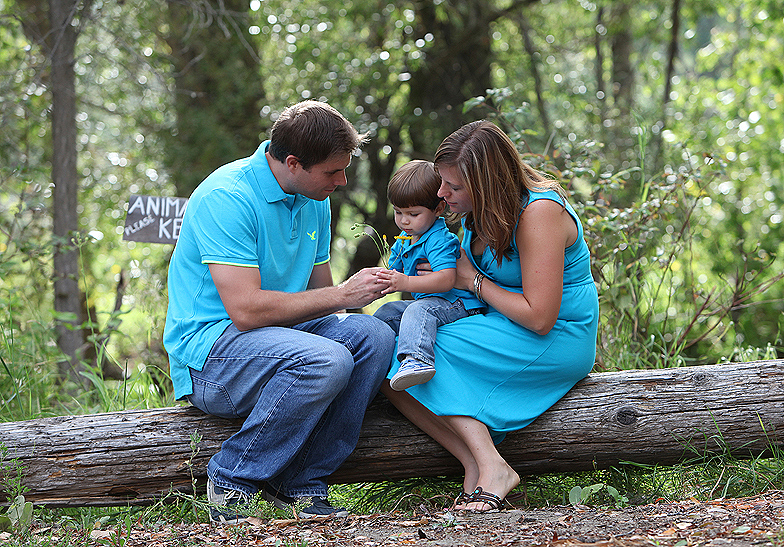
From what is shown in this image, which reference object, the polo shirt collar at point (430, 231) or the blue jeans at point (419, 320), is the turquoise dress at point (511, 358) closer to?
the blue jeans at point (419, 320)

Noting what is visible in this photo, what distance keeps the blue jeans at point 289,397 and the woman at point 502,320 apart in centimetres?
18

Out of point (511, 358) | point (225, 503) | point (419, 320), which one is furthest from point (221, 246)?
point (511, 358)

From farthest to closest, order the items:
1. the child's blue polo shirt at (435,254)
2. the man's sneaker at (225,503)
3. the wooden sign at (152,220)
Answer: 1. the wooden sign at (152,220)
2. the child's blue polo shirt at (435,254)
3. the man's sneaker at (225,503)

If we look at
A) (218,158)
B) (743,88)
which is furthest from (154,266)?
(743,88)

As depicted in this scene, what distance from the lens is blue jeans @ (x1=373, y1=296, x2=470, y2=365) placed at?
2.57 metres

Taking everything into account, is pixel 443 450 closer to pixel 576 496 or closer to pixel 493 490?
pixel 493 490

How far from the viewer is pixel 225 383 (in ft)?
8.37

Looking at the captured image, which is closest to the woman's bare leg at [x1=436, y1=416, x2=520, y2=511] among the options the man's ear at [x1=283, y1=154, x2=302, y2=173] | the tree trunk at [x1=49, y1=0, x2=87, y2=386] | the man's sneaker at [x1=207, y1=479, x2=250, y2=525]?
the man's sneaker at [x1=207, y1=479, x2=250, y2=525]

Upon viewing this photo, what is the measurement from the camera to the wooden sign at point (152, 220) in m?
3.56

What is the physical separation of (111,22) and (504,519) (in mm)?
5579

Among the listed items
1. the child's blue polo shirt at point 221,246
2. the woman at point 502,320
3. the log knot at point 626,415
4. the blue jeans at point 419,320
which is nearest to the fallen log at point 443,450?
the log knot at point 626,415

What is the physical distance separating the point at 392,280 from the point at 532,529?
1042mm

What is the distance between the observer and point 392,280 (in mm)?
2672

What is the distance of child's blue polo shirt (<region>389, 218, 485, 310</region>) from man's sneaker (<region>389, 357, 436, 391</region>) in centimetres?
43
